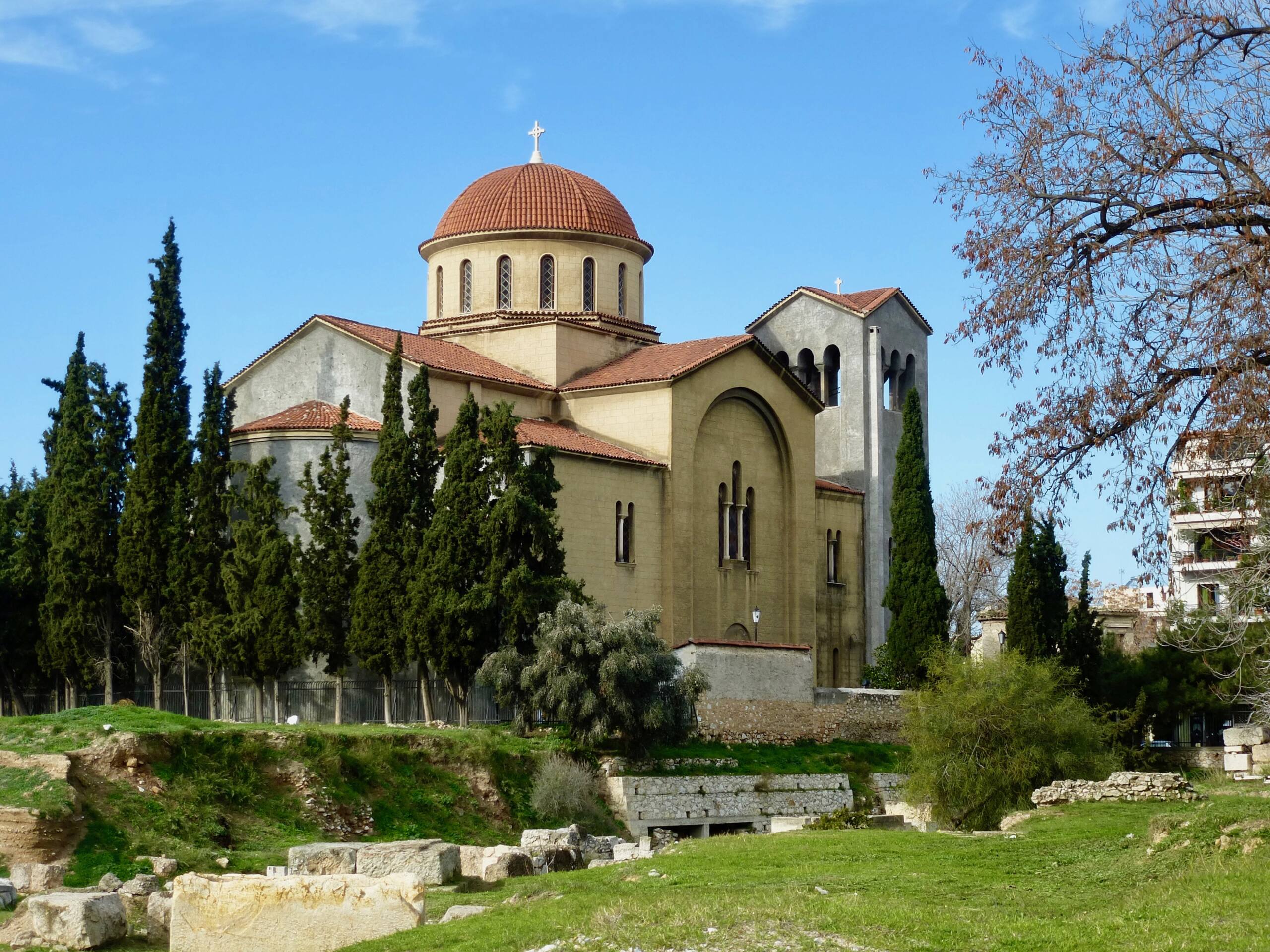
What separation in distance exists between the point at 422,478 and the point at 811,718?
892cm

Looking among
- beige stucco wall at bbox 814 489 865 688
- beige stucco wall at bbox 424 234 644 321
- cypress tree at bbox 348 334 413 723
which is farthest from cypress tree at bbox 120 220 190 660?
beige stucco wall at bbox 814 489 865 688

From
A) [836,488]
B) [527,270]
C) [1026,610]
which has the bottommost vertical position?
[1026,610]

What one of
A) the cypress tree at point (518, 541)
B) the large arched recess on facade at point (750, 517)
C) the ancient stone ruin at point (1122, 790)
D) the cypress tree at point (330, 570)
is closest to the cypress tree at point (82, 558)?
the cypress tree at point (330, 570)

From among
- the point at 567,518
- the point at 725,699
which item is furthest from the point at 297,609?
the point at 725,699

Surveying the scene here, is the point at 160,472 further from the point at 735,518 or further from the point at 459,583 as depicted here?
the point at 735,518

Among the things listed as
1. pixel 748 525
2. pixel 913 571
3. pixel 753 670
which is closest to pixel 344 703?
pixel 753 670

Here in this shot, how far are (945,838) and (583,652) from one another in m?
10.8

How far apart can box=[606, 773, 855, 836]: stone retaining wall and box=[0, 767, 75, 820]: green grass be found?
9.48 meters

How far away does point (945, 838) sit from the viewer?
1656cm

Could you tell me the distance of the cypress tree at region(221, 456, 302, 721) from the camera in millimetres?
28453

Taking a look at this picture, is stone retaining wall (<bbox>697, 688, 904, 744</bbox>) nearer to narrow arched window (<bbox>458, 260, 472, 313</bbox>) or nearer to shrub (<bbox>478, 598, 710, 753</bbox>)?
shrub (<bbox>478, 598, 710, 753</bbox>)

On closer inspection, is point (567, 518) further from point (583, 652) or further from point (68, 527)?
point (68, 527)

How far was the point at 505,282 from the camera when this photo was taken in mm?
38250

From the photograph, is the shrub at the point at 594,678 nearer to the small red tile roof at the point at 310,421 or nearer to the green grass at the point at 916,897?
the small red tile roof at the point at 310,421
